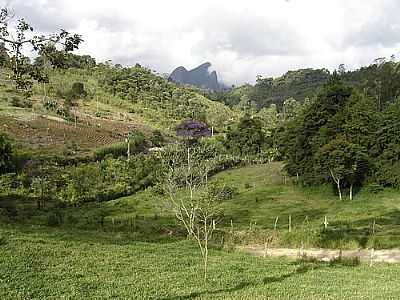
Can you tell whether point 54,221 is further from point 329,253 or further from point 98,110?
point 98,110

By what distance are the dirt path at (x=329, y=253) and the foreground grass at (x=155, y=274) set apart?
229 centimetres

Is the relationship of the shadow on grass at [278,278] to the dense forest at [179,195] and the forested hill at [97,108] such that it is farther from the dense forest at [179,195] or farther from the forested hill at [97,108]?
the forested hill at [97,108]

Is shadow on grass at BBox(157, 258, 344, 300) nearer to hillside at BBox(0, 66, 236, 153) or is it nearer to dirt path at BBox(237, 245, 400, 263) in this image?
dirt path at BBox(237, 245, 400, 263)

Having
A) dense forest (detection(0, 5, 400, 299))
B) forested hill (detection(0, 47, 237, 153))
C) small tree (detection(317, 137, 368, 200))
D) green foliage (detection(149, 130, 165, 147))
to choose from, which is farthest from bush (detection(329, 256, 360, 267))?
green foliage (detection(149, 130, 165, 147))

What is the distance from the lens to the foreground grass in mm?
16750

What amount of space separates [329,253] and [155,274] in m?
12.7

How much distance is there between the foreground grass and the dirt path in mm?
2288

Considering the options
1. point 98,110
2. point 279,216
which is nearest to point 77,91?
point 98,110

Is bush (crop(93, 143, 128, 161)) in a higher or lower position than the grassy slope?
higher

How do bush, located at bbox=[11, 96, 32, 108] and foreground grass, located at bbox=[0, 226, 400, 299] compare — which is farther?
bush, located at bbox=[11, 96, 32, 108]

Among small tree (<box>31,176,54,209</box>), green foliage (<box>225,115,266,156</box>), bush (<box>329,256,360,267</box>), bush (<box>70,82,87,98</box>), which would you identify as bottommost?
bush (<box>329,256,360,267</box>)

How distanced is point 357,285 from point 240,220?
21.9m

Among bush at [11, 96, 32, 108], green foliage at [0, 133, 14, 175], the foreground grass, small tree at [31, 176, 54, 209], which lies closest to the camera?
the foreground grass

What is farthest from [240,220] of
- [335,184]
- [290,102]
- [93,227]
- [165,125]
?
[290,102]
